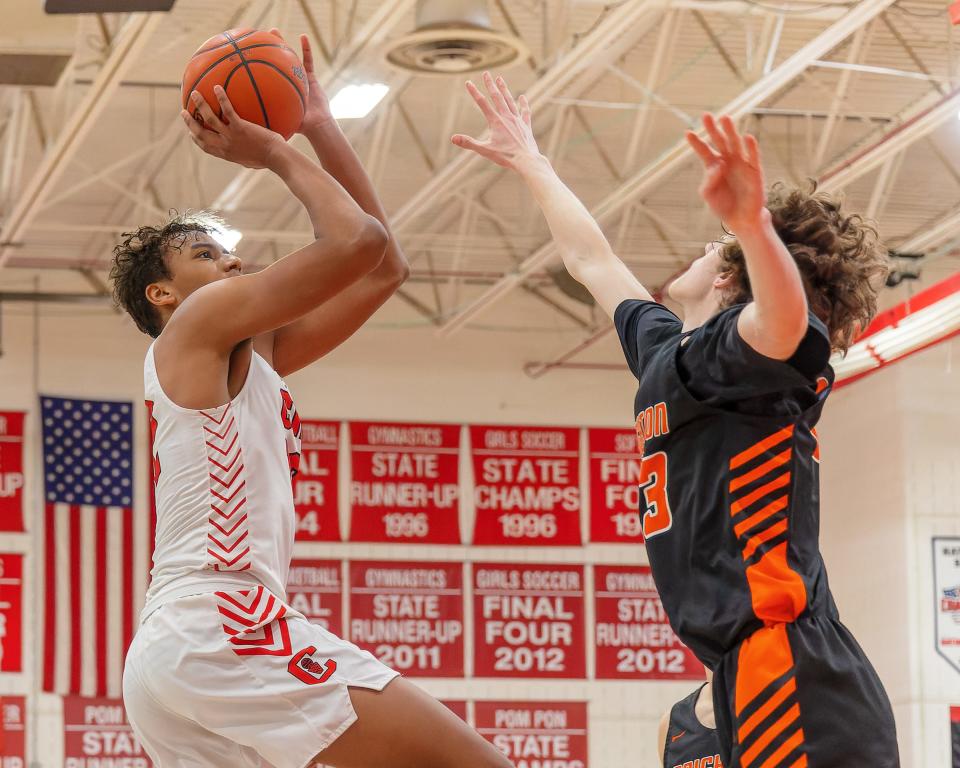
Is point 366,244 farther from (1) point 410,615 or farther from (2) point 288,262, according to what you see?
(1) point 410,615

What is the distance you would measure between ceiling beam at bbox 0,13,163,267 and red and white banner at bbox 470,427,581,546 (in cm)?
537

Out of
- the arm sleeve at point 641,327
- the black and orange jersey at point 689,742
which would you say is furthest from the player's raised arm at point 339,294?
the black and orange jersey at point 689,742

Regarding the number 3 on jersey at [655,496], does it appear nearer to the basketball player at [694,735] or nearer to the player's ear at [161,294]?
the basketball player at [694,735]

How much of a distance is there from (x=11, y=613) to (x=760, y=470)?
1348cm

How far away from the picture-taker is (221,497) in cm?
369

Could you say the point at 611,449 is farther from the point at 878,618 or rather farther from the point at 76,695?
the point at 76,695

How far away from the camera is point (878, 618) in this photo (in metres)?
15.6

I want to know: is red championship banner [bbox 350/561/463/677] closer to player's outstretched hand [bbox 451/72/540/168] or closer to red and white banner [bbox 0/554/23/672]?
red and white banner [bbox 0/554/23/672]

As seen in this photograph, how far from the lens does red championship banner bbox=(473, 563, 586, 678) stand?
16.5 metres

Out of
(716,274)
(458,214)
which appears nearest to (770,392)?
(716,274)

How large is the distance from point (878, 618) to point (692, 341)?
13137mm

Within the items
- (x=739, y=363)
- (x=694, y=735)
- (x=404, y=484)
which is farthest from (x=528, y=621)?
(x=739, y=363)

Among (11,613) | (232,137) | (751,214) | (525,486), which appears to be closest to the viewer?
(751,214)

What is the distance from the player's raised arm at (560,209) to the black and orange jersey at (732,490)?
0.71 meters
